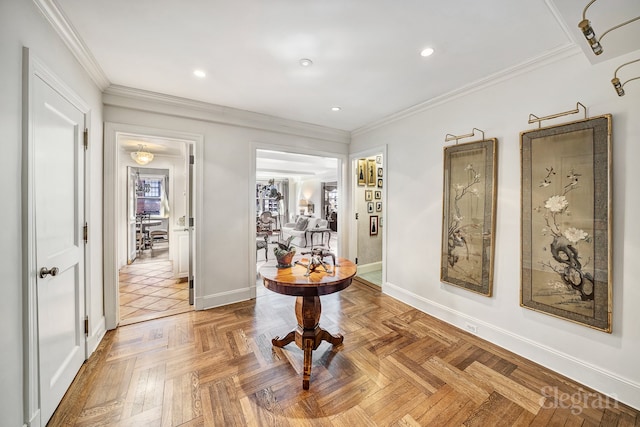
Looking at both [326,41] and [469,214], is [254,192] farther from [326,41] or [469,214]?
[469,214]

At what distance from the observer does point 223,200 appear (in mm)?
3188

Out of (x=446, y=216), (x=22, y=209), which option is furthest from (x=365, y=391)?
(x=22, y=209)

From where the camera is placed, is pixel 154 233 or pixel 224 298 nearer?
pixel 224 298

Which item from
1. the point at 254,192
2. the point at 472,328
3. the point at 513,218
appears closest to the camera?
the point at 513,218

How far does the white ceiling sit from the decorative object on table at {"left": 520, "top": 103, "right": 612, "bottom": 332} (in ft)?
1.95

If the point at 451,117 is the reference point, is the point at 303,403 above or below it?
below

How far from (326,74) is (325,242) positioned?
6.28 m

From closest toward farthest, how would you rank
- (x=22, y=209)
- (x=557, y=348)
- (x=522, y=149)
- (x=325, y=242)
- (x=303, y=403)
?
(x=22, y=209), (x=303, y=403), (x=557, y=348), (x=522, y=149), (x=325, y=242)

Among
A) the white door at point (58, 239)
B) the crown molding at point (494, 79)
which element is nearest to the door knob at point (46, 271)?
the white door at point (58, 239)

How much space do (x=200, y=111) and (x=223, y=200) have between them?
1.12m

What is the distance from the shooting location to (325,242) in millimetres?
8164

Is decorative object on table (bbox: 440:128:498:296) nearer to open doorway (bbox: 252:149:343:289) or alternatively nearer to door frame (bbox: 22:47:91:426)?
door frame (bbox: 22:47:91:426)

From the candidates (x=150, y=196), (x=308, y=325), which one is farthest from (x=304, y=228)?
(x=308, y=325)

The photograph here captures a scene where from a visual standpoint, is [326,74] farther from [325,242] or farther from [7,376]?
[325,242]
